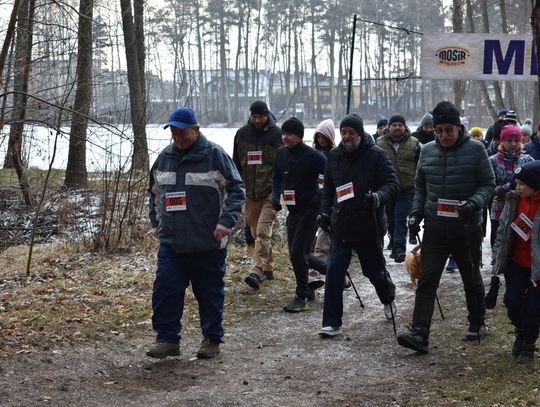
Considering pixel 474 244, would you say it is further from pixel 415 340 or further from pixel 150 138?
pixel 150 138

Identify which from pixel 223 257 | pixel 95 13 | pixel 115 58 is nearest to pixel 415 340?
pixel 223 257

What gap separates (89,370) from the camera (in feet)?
22.1

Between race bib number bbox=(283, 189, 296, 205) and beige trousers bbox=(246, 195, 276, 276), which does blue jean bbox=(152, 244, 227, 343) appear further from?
beige trousers bbox=(246, 195, 276, 276)

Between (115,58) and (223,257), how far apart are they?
11724 mm

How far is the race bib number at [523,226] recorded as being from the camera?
6516 millimetres

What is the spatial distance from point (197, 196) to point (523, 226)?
8.33 ft

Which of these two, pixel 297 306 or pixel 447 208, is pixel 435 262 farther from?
pixel 297 306

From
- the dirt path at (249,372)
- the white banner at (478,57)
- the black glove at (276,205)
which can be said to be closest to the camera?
the dirt path at (249,372)

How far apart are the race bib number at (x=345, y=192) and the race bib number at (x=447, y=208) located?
0.88m

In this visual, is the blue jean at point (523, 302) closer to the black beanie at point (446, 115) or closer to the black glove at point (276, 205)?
the black beanie at point (446, 115)

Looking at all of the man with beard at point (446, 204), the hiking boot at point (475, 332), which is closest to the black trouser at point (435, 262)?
the man with beard at point (446, 204)

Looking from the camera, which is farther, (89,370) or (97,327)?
(97,327)

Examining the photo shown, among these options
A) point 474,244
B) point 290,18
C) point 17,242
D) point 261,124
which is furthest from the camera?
point 290,18

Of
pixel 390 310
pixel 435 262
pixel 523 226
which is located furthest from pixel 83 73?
pixel 523 226
